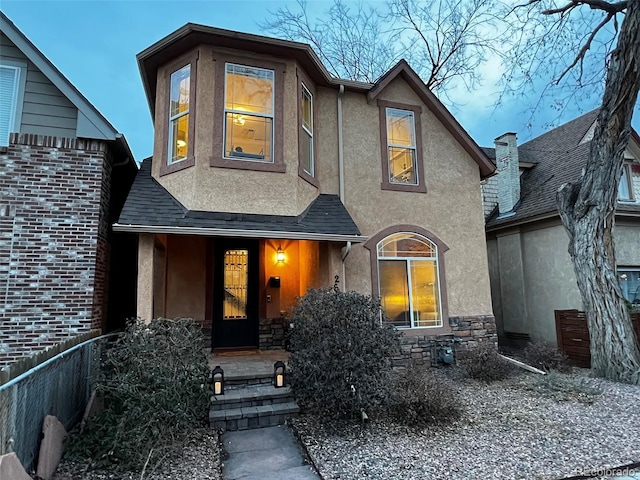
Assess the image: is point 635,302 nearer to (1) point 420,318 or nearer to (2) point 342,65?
(1) point 420,318

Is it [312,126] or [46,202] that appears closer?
[46,202]

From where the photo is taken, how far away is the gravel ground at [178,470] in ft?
13.0

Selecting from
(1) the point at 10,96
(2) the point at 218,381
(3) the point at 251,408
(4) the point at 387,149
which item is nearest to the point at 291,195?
(4) the point at 387,149

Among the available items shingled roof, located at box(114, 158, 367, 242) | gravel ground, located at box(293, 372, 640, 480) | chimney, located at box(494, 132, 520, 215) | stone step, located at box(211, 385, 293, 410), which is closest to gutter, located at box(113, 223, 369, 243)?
shingled roof, located at box(114, 158, 367, 242)

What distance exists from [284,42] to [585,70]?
7470 mm

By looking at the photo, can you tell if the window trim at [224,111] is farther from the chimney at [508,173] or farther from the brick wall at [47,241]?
the chimney at [508,173]

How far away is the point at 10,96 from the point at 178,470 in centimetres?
651

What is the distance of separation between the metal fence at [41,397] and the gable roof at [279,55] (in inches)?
209

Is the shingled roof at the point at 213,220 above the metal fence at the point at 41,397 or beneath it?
above

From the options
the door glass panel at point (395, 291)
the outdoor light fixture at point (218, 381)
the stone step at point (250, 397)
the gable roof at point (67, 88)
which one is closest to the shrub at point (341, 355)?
the stone step at point (250, 397)

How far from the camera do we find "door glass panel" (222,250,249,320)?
8.50m

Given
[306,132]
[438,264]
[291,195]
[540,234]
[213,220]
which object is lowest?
[438,264]

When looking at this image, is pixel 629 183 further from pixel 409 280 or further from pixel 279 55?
pixel 279 55

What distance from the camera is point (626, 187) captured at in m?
11.8
